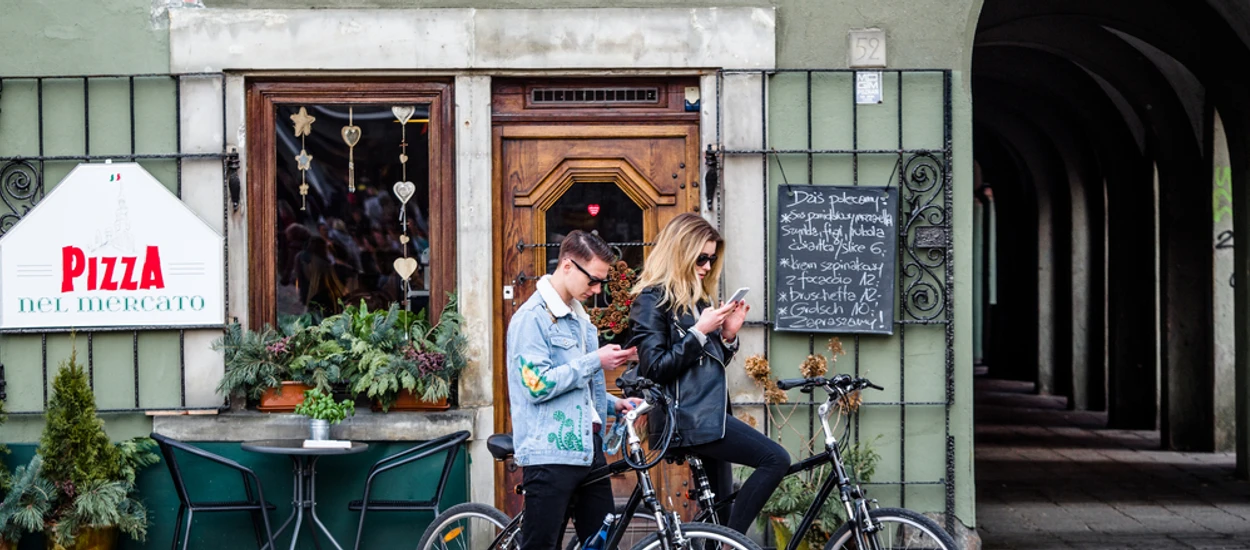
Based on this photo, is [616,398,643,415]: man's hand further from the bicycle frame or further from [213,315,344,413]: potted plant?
[213,315,344,413]: potted plant

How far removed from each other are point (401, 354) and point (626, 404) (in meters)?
2.19

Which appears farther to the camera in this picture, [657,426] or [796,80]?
[796,80]

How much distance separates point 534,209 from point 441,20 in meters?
1.11

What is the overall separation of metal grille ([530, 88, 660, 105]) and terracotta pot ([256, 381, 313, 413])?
196cm

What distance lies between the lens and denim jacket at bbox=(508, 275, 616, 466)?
16.4ft

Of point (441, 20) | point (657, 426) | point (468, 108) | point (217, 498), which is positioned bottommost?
point (217, 498)

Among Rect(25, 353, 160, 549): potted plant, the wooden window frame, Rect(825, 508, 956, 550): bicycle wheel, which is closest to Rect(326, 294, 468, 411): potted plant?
the wooden window frame

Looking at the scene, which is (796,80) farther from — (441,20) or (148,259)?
(148,259)

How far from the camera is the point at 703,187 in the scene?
7371 millimetres

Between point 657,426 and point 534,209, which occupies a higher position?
point 534,209

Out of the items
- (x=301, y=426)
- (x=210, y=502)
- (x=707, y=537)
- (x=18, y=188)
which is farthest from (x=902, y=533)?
(x=18, y=188)

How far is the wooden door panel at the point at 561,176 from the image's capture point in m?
7.44

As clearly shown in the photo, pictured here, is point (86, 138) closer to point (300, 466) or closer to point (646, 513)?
point (300, 466)

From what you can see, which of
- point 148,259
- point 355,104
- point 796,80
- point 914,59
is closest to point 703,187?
point 796,80
